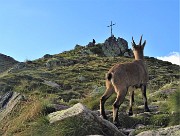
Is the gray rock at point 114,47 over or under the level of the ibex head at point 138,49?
over

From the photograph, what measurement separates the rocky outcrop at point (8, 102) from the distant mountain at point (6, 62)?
2016 inches

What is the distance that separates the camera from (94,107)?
54.8 ft

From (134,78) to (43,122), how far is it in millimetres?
4857

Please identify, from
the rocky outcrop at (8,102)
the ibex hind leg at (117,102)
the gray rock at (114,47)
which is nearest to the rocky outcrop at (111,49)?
the gray rock at (114,47)

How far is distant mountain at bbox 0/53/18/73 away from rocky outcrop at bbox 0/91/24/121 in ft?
168

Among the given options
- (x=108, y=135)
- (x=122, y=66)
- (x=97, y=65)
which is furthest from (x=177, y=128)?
(x=97, y=65)

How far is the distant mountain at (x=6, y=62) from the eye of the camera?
6906 centimetres

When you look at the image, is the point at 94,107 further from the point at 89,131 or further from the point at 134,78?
the point at 89,131

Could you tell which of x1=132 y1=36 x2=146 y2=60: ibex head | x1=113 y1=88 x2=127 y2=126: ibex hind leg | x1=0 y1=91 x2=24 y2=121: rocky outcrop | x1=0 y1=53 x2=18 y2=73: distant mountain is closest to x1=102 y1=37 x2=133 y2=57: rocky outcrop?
x1=0 y1=53 x2=18 y2=73: distant mountain

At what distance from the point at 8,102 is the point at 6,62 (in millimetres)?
60126

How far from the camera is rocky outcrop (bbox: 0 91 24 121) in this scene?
13.9 meters

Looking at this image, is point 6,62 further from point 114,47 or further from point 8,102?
point 8,102

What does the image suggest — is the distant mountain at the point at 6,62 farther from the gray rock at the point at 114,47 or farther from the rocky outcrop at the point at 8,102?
the rocky outcrop at the point at 8,102

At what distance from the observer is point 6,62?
2948 inches
